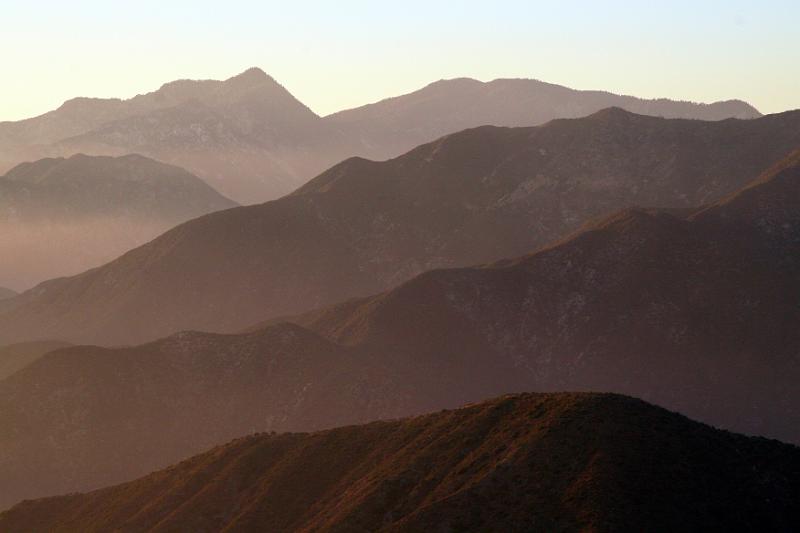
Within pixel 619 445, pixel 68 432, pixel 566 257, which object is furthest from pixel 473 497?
pixel 566 257

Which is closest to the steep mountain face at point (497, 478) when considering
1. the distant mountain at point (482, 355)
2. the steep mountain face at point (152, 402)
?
the steep mountain face at point (152, 402)

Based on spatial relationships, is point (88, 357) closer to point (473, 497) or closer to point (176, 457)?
point (176, 457)

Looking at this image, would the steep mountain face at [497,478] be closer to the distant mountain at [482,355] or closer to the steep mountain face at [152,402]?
the steep mountain face at [152,402]

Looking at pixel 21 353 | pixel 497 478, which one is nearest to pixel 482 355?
pixel 21 353

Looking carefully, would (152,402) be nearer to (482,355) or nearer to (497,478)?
(482,355)

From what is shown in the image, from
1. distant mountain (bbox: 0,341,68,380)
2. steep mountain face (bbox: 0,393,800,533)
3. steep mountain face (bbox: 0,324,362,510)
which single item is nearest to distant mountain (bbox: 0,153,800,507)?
steep mountain face (bbox: 0,324,362,510)

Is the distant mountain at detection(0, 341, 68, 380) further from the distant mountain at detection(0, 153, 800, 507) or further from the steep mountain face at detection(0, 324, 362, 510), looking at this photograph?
the distant mountain at detection(0, 153, 800, 507)
